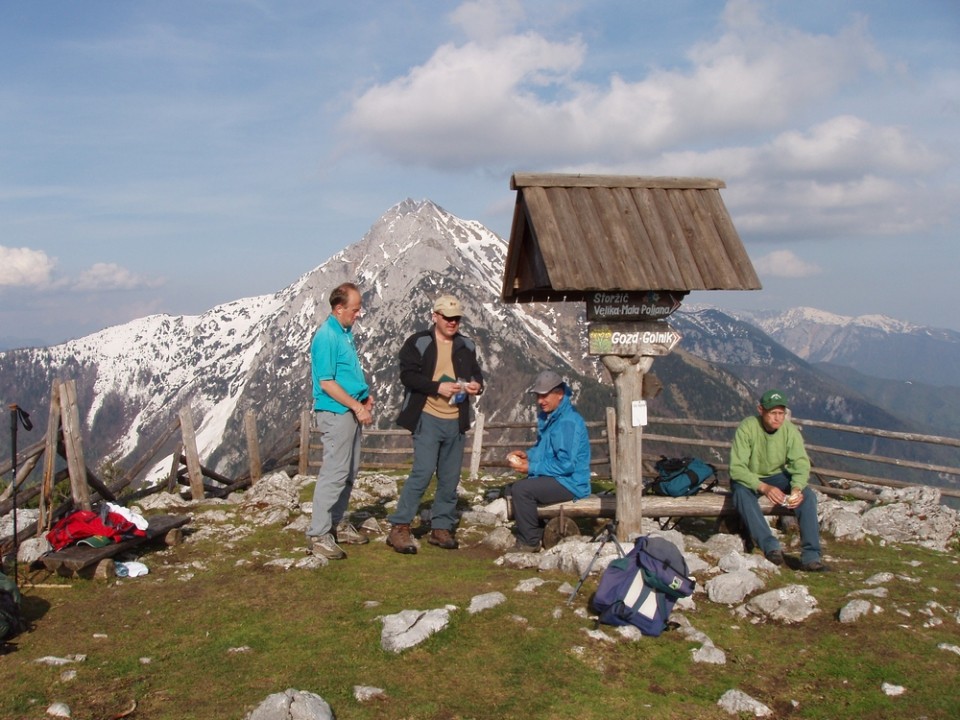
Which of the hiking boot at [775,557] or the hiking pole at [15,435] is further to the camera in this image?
the hiking boot at [775,557]

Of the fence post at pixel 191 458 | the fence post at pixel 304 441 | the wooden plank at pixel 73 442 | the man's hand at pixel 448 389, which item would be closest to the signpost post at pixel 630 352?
the man's hand at pixel 448 389

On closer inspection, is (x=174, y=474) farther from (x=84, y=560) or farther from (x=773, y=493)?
(x=773, y=493)

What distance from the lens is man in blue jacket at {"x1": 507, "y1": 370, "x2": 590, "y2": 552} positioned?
27.4 feet

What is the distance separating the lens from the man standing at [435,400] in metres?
8.29

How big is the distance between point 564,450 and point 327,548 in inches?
109

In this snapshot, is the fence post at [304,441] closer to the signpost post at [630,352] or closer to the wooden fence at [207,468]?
the wooden fence at [207,468]

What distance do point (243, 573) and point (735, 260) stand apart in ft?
20.6

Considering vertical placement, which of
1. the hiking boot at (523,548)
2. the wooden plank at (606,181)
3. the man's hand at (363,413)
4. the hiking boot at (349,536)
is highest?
the wooden plank at (606,181)

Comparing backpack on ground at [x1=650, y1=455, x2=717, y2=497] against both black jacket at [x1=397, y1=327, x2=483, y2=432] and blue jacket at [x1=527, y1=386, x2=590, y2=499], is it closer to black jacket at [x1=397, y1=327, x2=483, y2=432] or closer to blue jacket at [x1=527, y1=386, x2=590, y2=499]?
blue jacket at [x1=527, y1=386, x2=590, y2=499]

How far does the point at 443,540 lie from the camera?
8797 mm

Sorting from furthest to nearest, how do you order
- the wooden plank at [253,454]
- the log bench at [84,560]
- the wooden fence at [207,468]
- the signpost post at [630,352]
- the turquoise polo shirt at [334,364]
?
the wooden plank at [253,454] < the wooden fence at [207,468] < the signpost post at [630,352] < the turquoise polo shirt at [334,364] < the log bench at [84,560]

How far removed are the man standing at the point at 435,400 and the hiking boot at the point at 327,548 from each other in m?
0.66

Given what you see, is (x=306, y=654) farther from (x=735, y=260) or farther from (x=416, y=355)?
(x=735, y=260)

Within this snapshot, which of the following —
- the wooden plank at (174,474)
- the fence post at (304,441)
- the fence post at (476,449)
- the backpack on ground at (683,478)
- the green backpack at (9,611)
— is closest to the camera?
the green backpack at (9,611)
